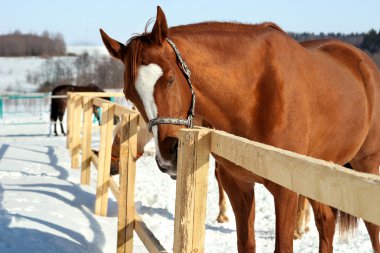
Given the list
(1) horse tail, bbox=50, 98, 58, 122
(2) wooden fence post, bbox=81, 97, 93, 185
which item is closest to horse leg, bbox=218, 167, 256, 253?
(2) wooden fence post, bbox=81, 97, 93, 185

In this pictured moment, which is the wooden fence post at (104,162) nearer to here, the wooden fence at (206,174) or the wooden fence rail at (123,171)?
the wooden fence rail at (123,171)

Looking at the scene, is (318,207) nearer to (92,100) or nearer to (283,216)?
(283,216)

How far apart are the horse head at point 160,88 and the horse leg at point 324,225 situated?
1.84 meters

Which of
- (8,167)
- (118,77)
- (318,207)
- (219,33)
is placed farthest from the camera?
(118,77)

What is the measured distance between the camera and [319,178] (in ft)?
3.25

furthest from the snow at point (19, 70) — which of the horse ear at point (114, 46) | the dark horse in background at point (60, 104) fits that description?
the horse ear at point (114, 46)

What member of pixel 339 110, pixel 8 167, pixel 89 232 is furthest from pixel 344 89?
pixel 8 167

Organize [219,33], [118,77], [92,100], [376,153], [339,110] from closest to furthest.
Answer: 1. [219,33]
2. [339,110]
3. [376,153]
4. [92,100]
5. [118,77]

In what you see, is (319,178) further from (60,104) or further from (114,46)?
(60,104)

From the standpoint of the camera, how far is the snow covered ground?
352 cm

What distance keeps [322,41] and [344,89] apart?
0.89 meters

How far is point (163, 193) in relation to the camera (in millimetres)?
6215

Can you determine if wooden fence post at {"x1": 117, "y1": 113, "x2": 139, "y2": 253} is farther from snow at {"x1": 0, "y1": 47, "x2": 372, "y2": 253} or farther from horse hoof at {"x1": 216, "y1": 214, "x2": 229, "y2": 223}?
horse hoof at {"x1": 216, "y1": 214, "x2": 229, "y2": 223}

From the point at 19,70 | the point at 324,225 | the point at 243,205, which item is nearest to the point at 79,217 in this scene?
the point at 243,205
